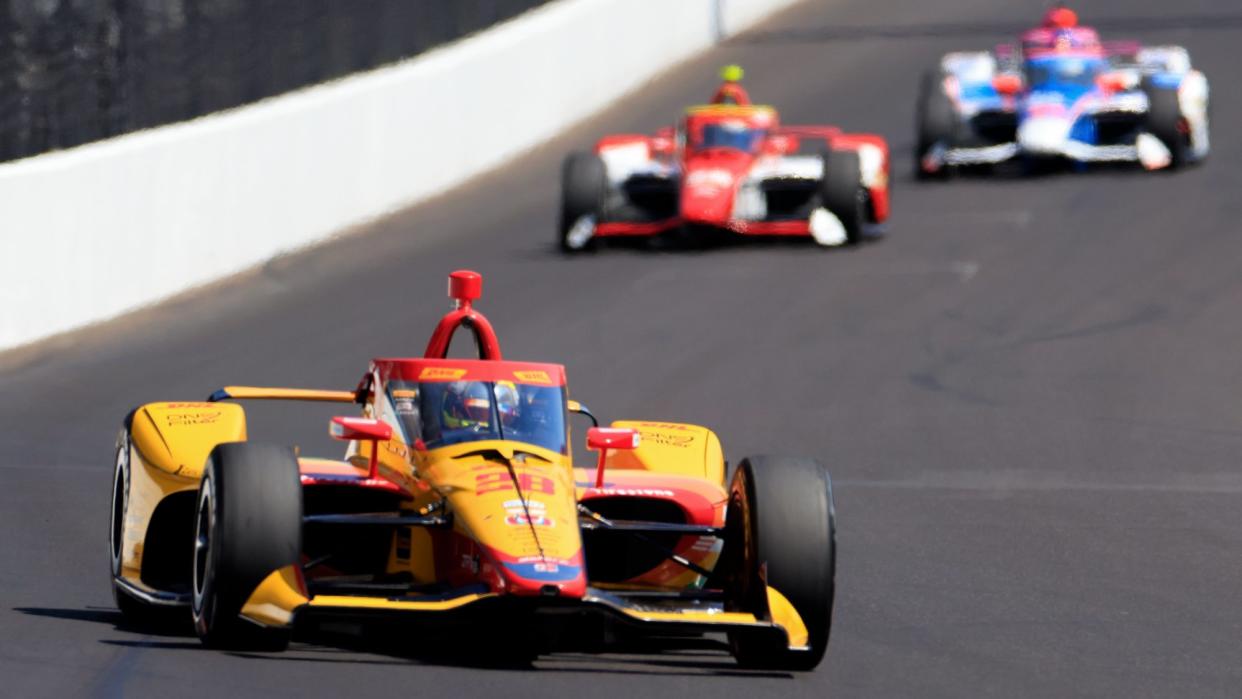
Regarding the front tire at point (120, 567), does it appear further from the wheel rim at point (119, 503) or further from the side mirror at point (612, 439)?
the side mirror at point (612, 439)

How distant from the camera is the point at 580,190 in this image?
23094 millimetres

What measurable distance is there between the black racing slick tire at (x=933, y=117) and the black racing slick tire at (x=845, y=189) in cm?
334

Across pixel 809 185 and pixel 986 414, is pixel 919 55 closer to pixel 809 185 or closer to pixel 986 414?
pixel 809 185

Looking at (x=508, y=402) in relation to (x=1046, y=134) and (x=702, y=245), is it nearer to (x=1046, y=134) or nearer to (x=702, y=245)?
(x=702, y=245)

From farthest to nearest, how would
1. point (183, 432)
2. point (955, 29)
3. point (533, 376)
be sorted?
point (955, 29) < point (183, 432) < point (533, 376)

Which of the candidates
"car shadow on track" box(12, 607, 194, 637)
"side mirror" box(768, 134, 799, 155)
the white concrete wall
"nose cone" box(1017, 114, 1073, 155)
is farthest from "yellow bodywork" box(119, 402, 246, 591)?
"nose cone" box(1017, 114, 1073, 155)

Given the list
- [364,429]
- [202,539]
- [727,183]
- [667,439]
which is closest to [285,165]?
[727,183]

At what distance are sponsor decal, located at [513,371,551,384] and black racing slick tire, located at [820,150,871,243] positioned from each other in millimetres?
12676

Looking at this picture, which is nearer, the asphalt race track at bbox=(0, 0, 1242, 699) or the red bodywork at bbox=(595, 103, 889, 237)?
the asphalt race track at bbox=(0, 0, 1242, 699)

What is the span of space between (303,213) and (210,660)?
14814 mm

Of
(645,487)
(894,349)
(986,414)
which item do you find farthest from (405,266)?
(645,487)

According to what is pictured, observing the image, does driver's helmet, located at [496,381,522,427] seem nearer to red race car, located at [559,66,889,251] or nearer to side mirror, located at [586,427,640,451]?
side mirror, located at [586,427,640,451]

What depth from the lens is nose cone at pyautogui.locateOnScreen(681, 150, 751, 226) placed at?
897 inches

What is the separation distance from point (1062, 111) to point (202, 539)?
18061 mm
